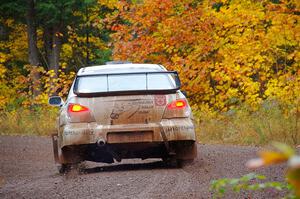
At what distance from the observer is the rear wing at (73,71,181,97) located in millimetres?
10062

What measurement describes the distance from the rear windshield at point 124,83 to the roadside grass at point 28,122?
40.9 feet

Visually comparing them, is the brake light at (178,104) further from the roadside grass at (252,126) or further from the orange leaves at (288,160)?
the orange leaves at (288,160)

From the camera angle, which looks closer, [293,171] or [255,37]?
[293,171]

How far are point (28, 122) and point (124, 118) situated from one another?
1498 cm

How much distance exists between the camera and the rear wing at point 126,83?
10062mm

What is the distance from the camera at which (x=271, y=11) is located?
65.5 feet

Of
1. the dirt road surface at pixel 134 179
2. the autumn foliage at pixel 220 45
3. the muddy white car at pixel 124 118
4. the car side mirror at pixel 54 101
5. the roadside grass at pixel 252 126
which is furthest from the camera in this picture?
the autumn foliage at pixel 220 45

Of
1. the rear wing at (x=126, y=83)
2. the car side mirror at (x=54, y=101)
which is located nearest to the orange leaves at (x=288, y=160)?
the rear wing at (x=126, y=83)

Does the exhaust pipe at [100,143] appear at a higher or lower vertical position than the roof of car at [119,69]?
lower

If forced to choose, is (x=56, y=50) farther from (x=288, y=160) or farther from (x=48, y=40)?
(x=288, y=160)

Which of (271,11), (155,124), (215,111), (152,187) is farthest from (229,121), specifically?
(152,187)

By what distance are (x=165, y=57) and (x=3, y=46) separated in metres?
20.0

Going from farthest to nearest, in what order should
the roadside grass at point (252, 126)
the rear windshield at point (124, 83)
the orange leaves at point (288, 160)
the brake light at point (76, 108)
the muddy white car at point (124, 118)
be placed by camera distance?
the roadside grass at point (252, 126) → the rear windshield at point (124, 83) → the brake light at point (76, 108) → the muddy white car at point (124, 118) → the orange leaves at point (288, 160)

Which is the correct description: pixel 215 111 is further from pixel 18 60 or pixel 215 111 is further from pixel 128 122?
pixel 18 60
